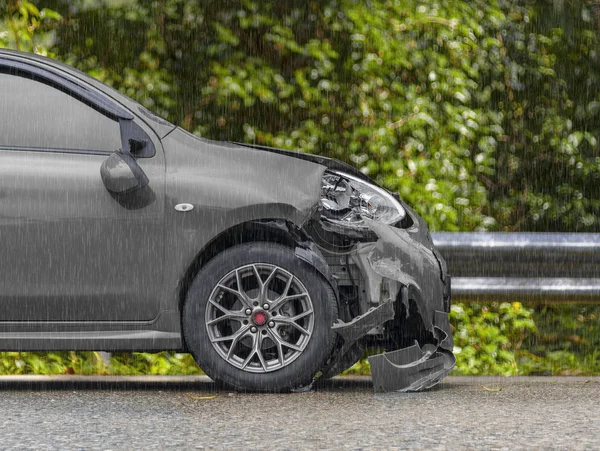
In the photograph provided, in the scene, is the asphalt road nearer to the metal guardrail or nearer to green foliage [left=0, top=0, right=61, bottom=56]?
the metal guardrail

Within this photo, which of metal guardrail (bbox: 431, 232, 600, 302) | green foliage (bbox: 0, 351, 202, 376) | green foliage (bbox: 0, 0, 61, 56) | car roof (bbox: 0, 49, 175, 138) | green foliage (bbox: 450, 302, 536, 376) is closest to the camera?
car roof (bbox: 0, 49, 175, 138)

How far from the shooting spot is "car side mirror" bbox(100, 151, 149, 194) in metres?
5.91

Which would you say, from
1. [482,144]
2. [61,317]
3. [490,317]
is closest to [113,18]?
[482,144]

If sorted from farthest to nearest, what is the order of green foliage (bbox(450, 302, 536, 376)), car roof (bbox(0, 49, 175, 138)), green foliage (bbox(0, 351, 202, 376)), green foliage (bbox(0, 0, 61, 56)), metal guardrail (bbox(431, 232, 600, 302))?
green foliage (bbox(0, 0, 61, 56)), green foliage (bbox(450, 302, 536, 376)), green foliage (bbox(0, 351, 202, 376)), metal guardrail (bbox(431, 232, 600, 302)), car roof (bbox(0, 49, 175, 138))

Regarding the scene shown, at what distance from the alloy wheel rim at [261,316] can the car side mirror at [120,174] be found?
0.66m

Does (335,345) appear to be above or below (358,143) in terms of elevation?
below

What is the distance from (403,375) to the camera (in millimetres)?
6125

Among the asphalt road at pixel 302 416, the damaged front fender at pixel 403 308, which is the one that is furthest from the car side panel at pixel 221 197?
the asphalt road at pixel 302 416

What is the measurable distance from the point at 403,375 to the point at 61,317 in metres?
1.78

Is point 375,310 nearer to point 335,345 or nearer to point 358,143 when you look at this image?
point 335,345

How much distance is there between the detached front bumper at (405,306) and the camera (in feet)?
19.7

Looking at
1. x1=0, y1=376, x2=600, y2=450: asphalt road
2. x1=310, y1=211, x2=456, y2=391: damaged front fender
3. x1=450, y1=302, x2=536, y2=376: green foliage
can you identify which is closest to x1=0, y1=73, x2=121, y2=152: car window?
x1=0, y1=376, x2=600, y2=450: asphalt road

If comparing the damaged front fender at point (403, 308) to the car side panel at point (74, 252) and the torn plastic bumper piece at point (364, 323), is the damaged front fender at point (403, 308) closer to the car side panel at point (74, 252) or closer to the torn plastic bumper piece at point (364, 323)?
the torn plastic bumper piece at point (364, 323)

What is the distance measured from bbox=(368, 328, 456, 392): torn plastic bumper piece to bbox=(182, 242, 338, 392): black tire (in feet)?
1.00
